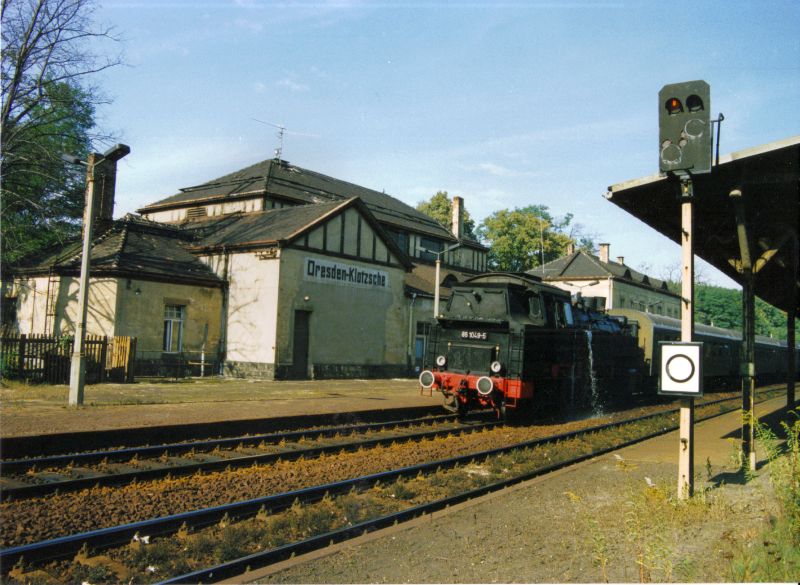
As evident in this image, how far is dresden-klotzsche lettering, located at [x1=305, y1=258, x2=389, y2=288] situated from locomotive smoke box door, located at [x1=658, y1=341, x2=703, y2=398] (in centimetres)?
1952

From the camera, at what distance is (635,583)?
4.49m

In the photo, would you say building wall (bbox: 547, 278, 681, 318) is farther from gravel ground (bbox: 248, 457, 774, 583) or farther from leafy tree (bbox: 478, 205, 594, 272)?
gravel ground (bbox: 248, 457, 774, 583)

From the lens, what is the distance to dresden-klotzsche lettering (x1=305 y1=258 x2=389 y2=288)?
1004 inches

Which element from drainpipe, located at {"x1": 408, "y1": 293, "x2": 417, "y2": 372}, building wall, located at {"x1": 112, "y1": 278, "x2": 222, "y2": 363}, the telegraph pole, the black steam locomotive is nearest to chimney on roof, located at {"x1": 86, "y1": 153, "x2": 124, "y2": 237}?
building wall, located at {"x1": 112, "y1": 278, "x2": 222, "y2": 363}

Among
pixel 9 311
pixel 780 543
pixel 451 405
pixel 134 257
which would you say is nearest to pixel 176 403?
pixel 451 405

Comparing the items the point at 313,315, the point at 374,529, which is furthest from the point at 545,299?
the point at 313,315

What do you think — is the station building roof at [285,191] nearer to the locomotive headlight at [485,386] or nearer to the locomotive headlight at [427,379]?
the locomotive headlight at [427,379]

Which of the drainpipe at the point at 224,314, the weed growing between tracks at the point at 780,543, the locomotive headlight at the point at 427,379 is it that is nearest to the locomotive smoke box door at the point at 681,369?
the weed growing between tracks at the point at 780,543

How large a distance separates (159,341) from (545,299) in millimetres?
15241

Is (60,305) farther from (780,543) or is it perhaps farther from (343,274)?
(780,543)

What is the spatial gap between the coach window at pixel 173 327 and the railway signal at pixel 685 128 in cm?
2069

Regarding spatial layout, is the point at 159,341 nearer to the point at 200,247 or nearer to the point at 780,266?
the point at 200,247

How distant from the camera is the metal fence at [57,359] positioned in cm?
1771

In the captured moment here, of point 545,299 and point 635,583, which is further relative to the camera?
point 545,299
